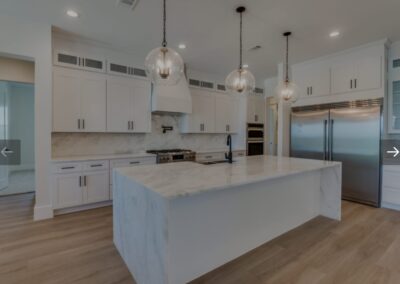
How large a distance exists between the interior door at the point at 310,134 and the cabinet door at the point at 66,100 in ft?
14.4

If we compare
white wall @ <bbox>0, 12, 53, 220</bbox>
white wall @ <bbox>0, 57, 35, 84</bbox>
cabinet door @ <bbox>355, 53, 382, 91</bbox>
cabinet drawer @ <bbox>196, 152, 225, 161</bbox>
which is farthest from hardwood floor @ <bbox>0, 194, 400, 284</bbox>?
white wall @ <bbox>0, 57, 35, 84</bbox>

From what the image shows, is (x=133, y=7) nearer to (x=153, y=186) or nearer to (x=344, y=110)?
(x=153, y=186)

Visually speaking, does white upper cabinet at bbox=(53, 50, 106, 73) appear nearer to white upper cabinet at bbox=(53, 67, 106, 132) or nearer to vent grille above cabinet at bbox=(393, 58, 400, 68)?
white upper cabinet at bbox=(53, 67, 106, 132)

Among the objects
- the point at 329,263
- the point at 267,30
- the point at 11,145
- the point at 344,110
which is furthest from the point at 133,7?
the point at 11,145

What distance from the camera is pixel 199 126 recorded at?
541cm

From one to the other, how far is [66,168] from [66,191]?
1.21 feet

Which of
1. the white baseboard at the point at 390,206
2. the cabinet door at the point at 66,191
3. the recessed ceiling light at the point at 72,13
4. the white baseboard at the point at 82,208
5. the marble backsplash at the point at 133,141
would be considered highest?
the recessed ceiling light at the point at 72,13

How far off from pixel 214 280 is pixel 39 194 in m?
2.94

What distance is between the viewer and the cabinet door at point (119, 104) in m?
4.10

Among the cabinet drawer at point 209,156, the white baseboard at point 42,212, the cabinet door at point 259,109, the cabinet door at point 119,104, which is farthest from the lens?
the cabinet door at point 259,109

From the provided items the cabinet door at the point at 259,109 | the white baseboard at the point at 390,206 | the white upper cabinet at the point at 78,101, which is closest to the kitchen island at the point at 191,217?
the white upper cabinet at the point at 78,101

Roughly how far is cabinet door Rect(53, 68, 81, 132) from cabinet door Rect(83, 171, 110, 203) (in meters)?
0.88

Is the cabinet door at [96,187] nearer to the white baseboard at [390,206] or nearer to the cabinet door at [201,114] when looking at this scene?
the cabinet door at [201,114]

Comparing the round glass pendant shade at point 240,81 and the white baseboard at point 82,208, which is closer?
the round glass pendant shade at point 240,81
